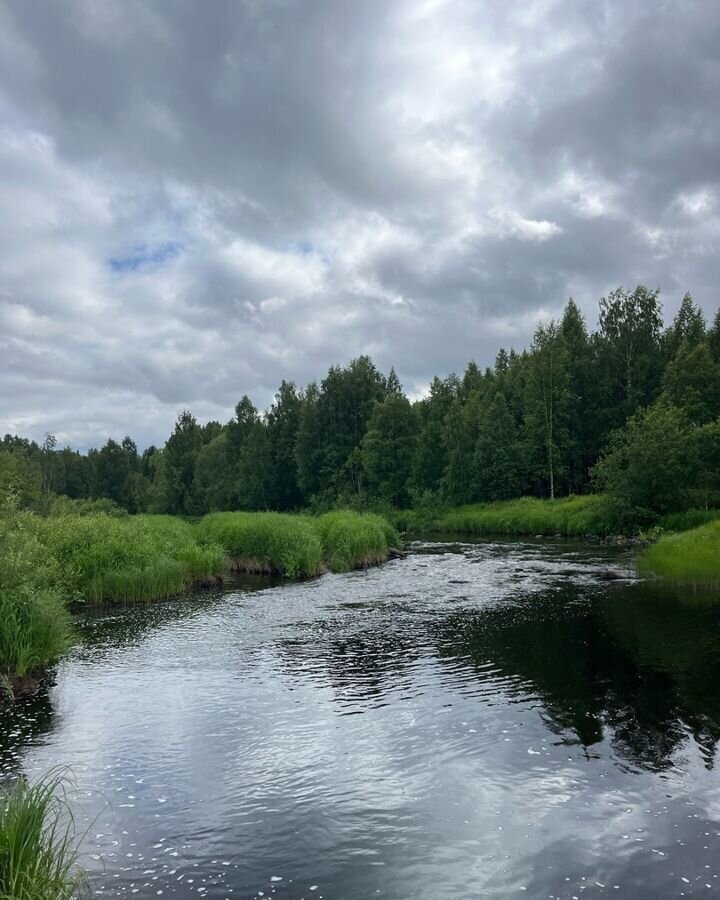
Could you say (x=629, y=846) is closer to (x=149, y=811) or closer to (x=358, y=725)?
(x=358, y=725)

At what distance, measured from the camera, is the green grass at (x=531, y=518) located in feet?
176

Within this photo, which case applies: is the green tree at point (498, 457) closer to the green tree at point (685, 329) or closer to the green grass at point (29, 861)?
the green tree at point (685, 329)

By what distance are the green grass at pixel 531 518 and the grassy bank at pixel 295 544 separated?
777 inches

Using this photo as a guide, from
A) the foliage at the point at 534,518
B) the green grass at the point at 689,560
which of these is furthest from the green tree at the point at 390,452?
the green grass at the point at 689,560

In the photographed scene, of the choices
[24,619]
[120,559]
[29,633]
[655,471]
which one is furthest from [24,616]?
[655,471]

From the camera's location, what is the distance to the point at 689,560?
2891 centimetres

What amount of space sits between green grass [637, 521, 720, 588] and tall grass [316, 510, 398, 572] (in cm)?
1495

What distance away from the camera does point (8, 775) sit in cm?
1093

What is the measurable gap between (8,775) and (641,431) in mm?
49513

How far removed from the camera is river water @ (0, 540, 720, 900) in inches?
334

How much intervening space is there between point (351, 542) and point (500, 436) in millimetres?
43700

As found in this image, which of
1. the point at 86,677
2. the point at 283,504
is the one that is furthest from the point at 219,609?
the point at 283,504

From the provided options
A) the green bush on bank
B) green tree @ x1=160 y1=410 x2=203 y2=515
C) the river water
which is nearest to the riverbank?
the green bush on bank

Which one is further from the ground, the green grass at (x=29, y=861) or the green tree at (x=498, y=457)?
the green tree at (x=498, y=457)
